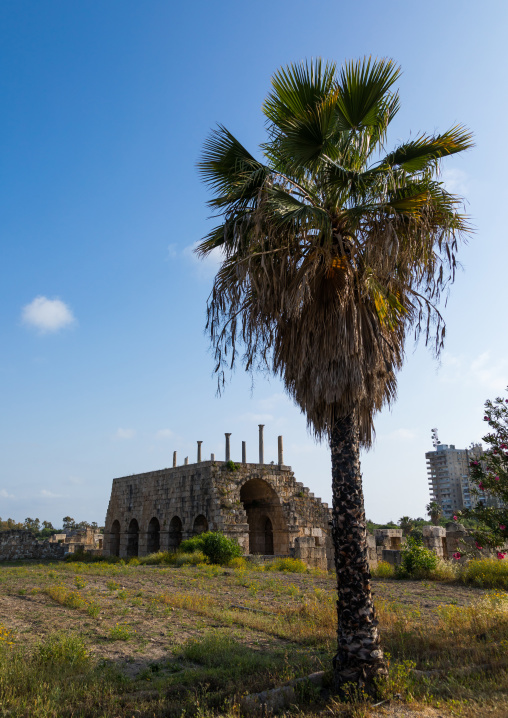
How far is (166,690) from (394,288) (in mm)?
5463

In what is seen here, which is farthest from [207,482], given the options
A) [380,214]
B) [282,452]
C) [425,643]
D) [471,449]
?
[380,214]

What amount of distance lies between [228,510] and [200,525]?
108 inches

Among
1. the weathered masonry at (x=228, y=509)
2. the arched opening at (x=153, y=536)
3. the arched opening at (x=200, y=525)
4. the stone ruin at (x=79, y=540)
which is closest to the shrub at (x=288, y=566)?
the weathered masonry at (x=228, y=509)

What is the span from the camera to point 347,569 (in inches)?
223

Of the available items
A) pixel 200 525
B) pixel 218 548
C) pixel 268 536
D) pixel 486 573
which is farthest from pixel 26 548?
pixel 486 573

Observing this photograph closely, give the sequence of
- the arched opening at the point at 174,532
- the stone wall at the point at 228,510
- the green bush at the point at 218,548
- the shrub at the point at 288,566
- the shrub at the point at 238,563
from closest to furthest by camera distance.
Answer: the shrub at the point at 288,566 → the shrub at the point at 238,563 → the green bush at the point at 218,548 → the stone wall at the point at 228,510 → the arched opening at the point at 174,532

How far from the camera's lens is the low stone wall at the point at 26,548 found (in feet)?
107

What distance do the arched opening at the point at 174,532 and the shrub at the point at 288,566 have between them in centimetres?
915

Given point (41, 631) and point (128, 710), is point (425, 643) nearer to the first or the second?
point (128, 710)

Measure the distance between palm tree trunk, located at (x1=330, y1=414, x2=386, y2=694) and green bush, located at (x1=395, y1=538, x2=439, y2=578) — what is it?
10.7 m

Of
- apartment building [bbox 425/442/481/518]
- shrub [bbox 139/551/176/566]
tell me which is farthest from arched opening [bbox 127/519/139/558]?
apartment building [bbox 425/442/481/518]

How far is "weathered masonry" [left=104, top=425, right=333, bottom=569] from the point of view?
75.9 feet

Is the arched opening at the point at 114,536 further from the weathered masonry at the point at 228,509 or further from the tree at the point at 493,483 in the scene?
the tree at the point at 493,483

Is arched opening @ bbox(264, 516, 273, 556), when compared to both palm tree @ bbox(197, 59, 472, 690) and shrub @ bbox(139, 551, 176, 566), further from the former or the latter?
palm tree @ bbox(197, 59, 472, 690)
